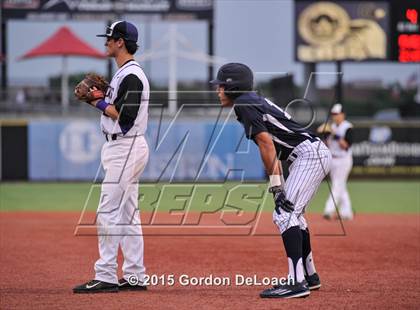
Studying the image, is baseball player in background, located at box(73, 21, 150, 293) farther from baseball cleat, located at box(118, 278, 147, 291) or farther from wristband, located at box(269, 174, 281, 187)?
wristband, located at box(269, 174, 281, 187)

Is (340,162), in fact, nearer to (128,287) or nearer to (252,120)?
(128,287)

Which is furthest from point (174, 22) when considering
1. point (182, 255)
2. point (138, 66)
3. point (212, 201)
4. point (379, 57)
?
point (138, 66)

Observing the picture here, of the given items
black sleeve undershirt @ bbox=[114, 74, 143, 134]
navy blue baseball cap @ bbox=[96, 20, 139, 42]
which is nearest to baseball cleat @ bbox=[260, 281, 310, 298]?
black sleeve undershirt @ bbox=[114, 74, 143, 134]

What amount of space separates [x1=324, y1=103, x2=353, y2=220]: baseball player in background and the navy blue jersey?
7.72 m

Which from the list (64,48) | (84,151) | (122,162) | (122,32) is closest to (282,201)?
(122,162)

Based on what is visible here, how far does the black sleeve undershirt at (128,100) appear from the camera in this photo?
290 inches

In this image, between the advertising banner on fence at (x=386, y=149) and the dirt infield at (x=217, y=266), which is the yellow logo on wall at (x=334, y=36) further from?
the dirt infield at (x=217, y=266)

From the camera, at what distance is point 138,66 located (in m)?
7.64

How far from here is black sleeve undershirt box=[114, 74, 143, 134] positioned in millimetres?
7371

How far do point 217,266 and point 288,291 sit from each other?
2126 millimetres

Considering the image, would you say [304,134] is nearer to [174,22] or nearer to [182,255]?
[182,255]

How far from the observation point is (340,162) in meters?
15.5

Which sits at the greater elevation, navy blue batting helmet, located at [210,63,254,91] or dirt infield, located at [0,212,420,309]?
navy blue batting helmet, located at [210,63,254,91]

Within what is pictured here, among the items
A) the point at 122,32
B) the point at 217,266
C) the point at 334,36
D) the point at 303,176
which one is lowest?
the point at 217,266
